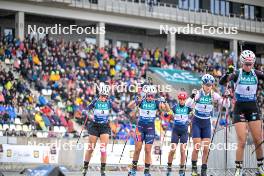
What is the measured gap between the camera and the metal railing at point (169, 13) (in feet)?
142

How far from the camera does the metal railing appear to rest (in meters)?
43.2

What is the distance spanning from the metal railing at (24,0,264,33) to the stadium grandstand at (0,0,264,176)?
3.3 inches

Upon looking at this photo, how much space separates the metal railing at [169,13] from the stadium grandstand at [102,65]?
8 cm

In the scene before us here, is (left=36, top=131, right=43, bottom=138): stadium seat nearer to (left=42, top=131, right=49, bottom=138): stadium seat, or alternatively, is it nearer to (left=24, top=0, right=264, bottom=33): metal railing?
(left=42, top=131, right=49, bottom=138): stadium seat

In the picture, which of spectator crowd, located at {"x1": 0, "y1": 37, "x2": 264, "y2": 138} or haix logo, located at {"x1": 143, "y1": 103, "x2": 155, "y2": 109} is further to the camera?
spectator crowd, located at {"x1": 0, "y1": 37, "x2": 264, "y2": 138}

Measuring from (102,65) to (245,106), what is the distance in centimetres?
2522

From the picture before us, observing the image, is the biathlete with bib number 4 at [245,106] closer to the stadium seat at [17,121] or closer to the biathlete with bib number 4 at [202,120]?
the biathlete with bib number 4 at [202,120]

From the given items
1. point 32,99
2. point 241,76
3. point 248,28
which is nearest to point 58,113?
point 32,99

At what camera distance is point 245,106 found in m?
13.2

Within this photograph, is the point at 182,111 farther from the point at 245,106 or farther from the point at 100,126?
the point at 245,106

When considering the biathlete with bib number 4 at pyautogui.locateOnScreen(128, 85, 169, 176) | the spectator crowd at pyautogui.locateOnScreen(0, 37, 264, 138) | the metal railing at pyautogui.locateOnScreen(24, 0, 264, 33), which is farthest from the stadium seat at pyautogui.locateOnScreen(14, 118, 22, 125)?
the metal railing at pyautogui.locateOnScreen(24, 0, 264, 33)

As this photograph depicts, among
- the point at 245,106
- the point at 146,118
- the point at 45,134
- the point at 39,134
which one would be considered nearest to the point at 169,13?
the point at 45,134

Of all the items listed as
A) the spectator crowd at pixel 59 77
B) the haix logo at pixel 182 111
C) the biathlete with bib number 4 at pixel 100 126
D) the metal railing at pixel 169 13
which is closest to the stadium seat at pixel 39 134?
the spectator crowd at pixel 59 77

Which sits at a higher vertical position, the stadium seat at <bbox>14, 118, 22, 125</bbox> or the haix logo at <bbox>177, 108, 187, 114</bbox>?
the haix logo at <bbox>177, 108, 187, 114</bbox>
